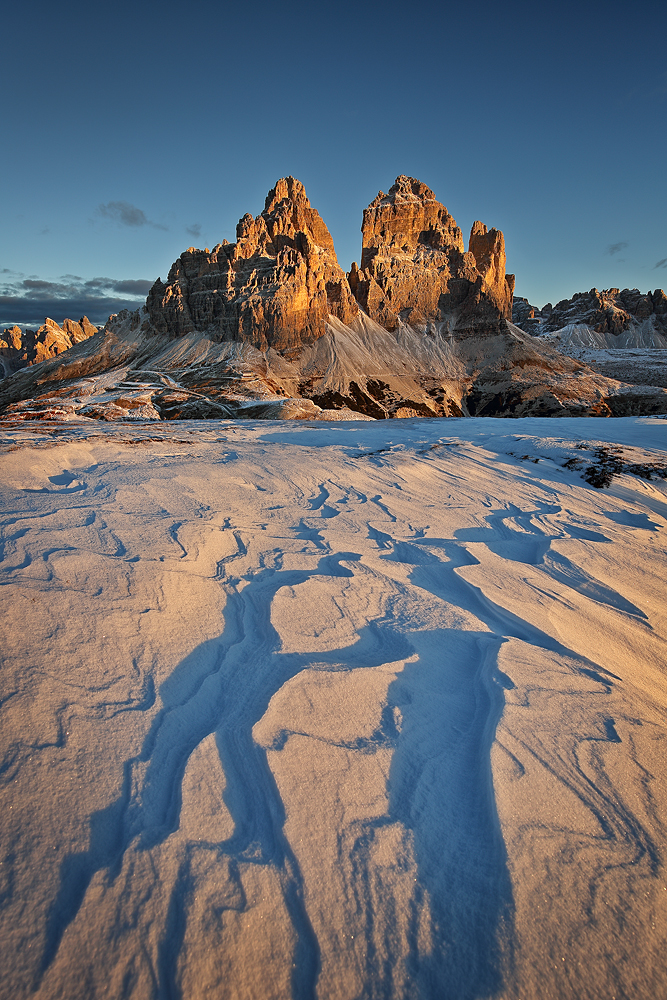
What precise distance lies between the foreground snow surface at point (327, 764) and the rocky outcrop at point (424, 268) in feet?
224

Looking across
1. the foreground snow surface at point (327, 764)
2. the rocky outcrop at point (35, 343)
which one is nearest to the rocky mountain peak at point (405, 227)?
the rocky outcrop at point (35, 343)

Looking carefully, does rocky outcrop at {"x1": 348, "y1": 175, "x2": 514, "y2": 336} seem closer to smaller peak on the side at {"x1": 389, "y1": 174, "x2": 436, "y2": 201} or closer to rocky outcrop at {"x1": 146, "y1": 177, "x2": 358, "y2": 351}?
smaller peak on the side at {"x1": 389, "y1": 174, "x2": 436, "y2": 201}

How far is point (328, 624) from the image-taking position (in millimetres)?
2844

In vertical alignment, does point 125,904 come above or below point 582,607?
below

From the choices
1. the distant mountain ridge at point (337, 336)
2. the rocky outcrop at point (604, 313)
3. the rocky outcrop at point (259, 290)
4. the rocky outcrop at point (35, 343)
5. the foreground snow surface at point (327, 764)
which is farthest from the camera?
the rocky outcrop at point (604, 313)

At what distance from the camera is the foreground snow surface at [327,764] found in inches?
→ 53.7

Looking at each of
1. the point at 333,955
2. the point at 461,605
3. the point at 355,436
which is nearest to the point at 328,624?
the point at 461,605

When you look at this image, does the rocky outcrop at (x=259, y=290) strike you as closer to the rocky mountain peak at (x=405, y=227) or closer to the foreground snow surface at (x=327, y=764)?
the rocky mountain peak at (x=405, y=227)

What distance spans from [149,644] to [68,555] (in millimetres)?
1366

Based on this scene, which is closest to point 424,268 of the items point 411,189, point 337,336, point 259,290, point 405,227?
point 405,227

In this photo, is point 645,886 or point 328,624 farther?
point 328,624

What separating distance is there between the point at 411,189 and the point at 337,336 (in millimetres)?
38172

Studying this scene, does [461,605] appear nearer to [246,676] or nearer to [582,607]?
[582,607]

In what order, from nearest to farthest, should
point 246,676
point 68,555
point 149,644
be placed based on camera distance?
point 246,676 → point 149,644 → point 68,555
